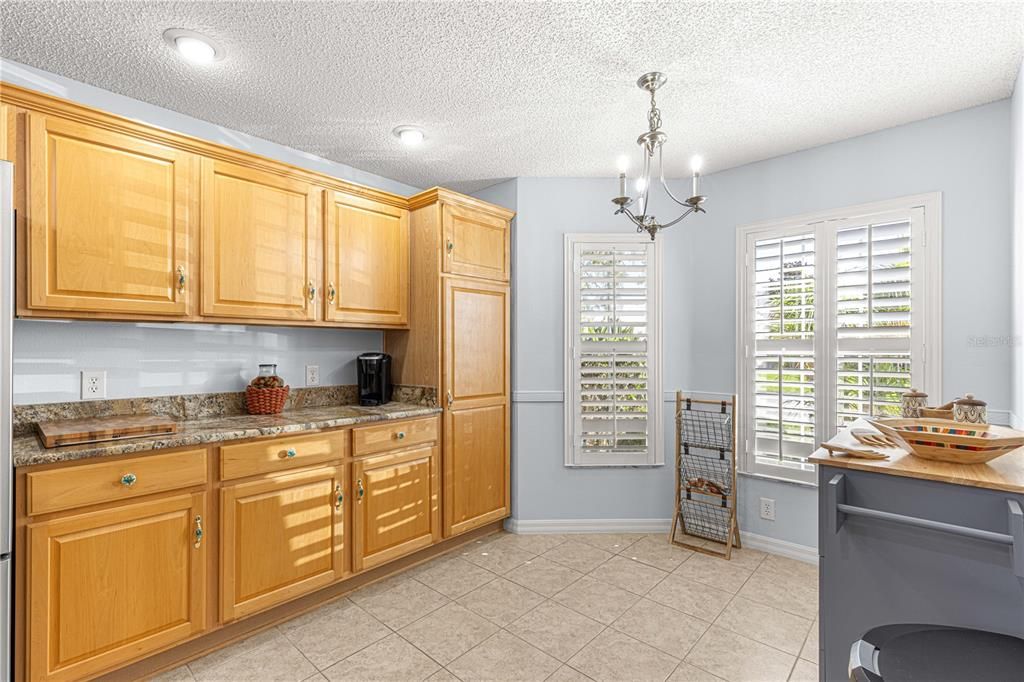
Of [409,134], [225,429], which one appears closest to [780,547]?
[225,429]

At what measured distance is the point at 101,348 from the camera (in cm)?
234

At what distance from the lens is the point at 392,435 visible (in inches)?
112

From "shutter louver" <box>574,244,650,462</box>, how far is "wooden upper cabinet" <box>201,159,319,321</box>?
1830 mm

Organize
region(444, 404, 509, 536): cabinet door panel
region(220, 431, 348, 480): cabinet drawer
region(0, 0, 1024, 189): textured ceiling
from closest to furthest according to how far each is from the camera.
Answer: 1. region(0, 0, 1024, 189): textured ceiling
2. region(220, 431, 348, 480): cabinet drawer
3. region(444, 404, 509, 536): cabinet door panel

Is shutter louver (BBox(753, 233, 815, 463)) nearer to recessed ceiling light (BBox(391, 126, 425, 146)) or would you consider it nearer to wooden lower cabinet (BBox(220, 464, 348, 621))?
recessed ceiling light (BBox(391, 126, 425, 146))

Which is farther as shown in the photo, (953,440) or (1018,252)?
(1018,252)

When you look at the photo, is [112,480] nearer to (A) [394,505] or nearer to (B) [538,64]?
(A) [394,505]

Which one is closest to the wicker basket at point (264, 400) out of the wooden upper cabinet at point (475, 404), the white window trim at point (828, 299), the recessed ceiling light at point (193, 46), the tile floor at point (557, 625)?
the wooden upper cabinet at point (475, 404)

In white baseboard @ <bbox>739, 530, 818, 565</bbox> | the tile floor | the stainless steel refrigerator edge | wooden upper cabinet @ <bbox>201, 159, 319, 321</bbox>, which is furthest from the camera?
white baseboard @ <bbox>739, 530, 818, 565</bbox>

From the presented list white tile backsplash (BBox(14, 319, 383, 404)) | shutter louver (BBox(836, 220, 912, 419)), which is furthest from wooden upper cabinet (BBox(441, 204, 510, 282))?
shutter louver (BBox(836, 220, 912, 419))

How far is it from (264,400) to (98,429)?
0.83 meters

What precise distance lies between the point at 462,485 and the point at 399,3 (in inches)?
103

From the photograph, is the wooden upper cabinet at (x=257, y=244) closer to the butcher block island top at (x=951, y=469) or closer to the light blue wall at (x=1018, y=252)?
the butcher block island top at (x=951, y=469)

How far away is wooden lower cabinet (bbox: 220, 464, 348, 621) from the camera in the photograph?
2.21 metres
